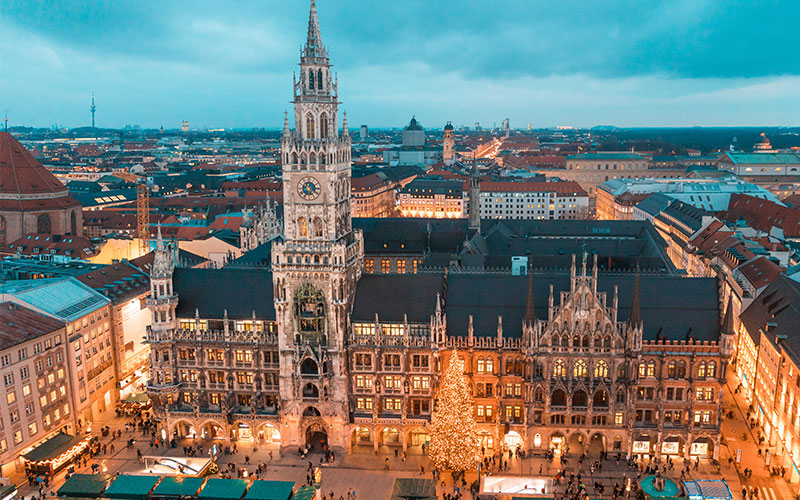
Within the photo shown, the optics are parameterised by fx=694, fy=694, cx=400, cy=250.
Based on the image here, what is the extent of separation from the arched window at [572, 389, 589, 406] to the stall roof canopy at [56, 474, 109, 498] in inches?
2074

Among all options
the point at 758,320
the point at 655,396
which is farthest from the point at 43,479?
the point at 758,320

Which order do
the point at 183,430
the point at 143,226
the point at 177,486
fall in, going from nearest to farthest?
the point at 177,486 → the point at 183,430 → the point at 143,226

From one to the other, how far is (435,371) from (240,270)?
1168 inches

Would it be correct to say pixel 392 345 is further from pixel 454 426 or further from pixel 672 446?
pixel 672 446

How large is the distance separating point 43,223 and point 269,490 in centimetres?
12311

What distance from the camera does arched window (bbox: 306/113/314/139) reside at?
270 feet

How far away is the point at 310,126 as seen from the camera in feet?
271

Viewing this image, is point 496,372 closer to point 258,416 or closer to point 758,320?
point 258,416

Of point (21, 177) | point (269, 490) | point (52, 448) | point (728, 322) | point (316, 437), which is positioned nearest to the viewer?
point (269, 490)

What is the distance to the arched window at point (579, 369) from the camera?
3204 inches

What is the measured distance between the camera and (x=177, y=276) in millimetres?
91562

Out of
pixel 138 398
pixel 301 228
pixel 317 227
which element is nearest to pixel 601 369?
pixel 317 227

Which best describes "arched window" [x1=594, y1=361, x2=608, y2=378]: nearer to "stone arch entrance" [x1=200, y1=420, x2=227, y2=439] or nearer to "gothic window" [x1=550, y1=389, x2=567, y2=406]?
"gothic window" [x1=550, y1=389, x2=567, y2=406]

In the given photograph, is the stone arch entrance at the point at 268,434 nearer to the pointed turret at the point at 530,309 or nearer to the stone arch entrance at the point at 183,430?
the stone arch entrance at the point at 183,430
